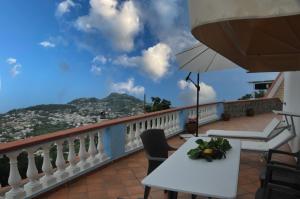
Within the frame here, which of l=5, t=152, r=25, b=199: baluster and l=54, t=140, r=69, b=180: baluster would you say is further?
l=54, t=140, r=69, b=180: baluster

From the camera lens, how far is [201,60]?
5867mm

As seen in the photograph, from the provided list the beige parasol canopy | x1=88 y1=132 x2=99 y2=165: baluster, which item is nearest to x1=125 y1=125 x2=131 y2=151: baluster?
x1=88 y1=132 x2=99 y2=165: baluster

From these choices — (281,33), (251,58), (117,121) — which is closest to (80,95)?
(117,121)

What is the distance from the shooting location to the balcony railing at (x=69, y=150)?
341cm

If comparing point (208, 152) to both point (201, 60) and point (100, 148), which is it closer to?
point (100, 148)

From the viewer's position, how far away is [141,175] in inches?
186

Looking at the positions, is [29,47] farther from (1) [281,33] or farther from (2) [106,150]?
(1) [281,33]

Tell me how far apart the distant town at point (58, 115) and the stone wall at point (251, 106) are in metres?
4.11

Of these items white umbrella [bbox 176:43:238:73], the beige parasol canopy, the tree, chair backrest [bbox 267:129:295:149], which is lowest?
chair backrest [bbox 267:129:295:149]

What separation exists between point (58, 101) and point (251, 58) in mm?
6913

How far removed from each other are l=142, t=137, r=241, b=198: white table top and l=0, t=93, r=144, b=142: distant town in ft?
9.12

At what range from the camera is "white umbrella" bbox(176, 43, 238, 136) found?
5.75 meters

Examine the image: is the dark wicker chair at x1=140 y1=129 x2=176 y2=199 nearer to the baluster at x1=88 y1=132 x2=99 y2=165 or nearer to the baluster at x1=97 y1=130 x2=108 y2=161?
the baluster at x1=88 y1=132 x2=99 y2=165

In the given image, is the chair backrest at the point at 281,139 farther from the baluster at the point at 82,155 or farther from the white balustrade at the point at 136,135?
→ the baluster at the point at 82,155
